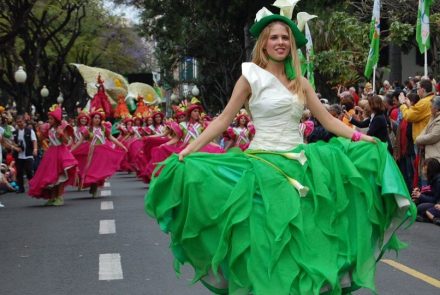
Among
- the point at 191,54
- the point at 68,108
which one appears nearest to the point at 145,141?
the point at 191,54

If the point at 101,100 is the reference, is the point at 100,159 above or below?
above

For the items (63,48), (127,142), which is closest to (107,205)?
(127,142)

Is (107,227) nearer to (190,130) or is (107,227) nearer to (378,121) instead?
(378,121)

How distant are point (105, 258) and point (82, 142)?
10.4 meters

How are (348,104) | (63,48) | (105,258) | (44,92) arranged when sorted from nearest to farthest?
1. (105,258)
2. (348,104)
3. (63,48)
4. (44,92)

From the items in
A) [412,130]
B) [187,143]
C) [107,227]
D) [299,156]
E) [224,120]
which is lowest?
[107,227]

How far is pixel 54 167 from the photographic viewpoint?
59.7ft

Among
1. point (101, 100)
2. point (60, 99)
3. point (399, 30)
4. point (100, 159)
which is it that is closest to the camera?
point (100, 159)

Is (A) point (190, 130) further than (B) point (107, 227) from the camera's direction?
Yes

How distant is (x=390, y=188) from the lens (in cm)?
604

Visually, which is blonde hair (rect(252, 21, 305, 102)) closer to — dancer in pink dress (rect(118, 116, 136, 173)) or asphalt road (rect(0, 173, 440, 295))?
asphalt road (rect(0, 173, 440, 295))

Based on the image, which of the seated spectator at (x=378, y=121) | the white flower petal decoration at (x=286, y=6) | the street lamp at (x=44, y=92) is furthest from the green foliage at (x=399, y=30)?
the street lamp at (x=44, y=92)

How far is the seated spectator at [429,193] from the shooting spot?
532 inches

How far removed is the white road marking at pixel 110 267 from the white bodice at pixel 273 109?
3.20m
